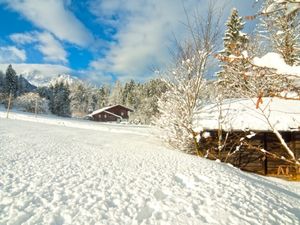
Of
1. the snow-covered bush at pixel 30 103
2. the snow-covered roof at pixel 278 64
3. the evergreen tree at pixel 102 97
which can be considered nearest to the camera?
the snow-covered roof at pixel 278 64

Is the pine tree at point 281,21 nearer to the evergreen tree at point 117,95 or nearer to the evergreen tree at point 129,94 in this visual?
the evergreen tree at point 129,94

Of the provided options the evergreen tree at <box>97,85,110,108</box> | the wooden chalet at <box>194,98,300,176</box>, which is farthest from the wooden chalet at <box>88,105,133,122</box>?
the wooden chalet at <box>194,98,300,176</box>

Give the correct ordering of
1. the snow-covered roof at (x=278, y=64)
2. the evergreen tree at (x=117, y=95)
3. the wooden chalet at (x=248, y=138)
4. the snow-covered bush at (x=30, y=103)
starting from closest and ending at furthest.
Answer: the snow-covered roof at (x=278, y=64)
the wooden chalet at (x=248, y=138)
the snow-covered bush at (x=30, y=103)
the evergreen tree at (x=117, y=95)

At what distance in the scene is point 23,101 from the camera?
60562 millimetres

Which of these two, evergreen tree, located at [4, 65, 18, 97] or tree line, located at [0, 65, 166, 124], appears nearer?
tree line, located at [0, 65, 166, 124]

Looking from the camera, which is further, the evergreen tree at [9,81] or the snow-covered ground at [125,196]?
the evergreen tree at [9,81]

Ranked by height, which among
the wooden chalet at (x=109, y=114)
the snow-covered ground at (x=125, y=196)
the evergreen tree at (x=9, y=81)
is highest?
the evergreen tree at (x=9, y=81)

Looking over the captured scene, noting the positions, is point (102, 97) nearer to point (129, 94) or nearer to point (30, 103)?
point (129, 94)

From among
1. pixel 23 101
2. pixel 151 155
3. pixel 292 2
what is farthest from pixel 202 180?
pixel 23 101

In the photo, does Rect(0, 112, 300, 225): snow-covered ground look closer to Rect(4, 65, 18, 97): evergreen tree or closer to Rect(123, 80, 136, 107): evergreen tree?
Rect(4, 65, 18, 97): evergreen tree

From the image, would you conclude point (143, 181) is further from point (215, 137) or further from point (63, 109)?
point (63, 109)

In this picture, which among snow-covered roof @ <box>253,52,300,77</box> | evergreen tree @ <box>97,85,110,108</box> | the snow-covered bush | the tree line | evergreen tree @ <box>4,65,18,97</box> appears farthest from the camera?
evergreen tree @ <box>97,85,110,108</box>

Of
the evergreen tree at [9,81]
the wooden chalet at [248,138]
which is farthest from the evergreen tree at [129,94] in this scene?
the wooden chalet at [248,138]

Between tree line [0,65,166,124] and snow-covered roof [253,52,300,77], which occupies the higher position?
tree line [0,65,166,124]
